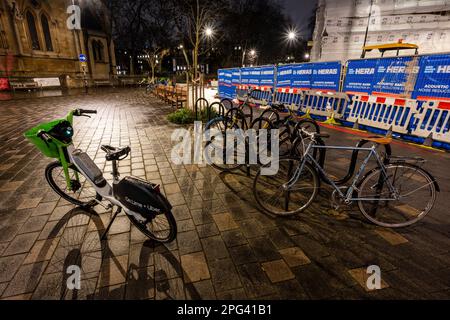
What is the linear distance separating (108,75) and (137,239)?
126 ft

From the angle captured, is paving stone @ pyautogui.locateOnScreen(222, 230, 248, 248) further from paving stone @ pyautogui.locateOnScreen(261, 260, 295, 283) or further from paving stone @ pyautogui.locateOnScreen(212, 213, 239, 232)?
paving stone @ pyautogui.locateOnScreen(261, 260, 295, 283)

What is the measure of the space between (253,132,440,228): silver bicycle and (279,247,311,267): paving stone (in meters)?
0.68

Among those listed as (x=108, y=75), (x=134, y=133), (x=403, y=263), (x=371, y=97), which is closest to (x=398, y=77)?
(x=371, y=97)

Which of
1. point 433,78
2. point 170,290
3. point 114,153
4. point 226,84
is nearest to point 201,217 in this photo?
Answer: point 170,290

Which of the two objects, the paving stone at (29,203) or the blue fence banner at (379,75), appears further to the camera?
the blue fence banner at (379,75)

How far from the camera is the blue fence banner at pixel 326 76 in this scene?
9062mm

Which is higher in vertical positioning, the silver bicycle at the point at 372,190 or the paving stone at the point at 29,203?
the silver bicycle at the point at 372,190

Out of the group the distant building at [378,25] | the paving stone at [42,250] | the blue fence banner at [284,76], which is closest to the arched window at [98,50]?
the distant building at [378,25]

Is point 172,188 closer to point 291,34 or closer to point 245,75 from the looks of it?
point 245,75

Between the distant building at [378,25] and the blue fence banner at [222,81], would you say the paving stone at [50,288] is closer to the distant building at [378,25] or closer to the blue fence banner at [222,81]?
the blue fence banner at [222,81]

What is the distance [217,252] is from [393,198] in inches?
95.4

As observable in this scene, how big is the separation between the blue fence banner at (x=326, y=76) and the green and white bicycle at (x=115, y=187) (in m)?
8.76

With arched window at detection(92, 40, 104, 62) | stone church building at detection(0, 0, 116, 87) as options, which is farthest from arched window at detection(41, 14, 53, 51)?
arched window at detection(92, 40, 104, 62)
